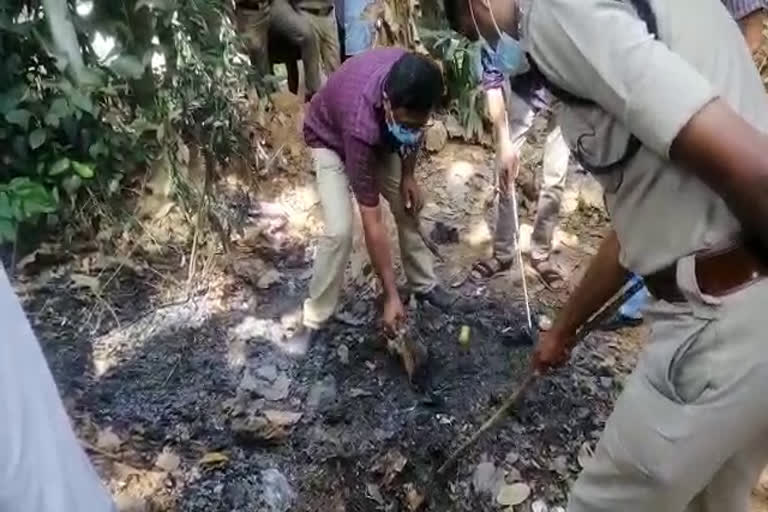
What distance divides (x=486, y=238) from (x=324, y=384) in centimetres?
139

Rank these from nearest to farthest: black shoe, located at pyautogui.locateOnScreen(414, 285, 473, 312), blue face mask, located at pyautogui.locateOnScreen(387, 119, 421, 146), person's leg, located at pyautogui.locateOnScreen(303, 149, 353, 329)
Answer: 1. blue face mask, located at pyautogui.locateOnScreen(387, 119, 421, 146)
2. person's leg, located at pyautogui.locateOnScreen(303, 149, 353, 329)
3. black shoe, located at pyautogui.locateOnScreen(414, 285, 473, 312)

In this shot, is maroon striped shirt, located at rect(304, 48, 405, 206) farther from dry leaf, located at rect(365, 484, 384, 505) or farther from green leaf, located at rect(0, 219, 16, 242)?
green leaf, located at rect(0, 219, 16, 242)

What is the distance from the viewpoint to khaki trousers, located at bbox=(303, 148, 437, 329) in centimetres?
359

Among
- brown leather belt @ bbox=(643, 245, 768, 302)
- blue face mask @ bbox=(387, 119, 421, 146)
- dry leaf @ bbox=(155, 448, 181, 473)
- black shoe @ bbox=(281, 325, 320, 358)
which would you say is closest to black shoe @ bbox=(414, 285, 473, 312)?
black shoe @ bbox=(281, 325, 320, 358)

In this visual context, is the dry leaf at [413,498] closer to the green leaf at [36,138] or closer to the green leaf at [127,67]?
the green leaf at [36,138]

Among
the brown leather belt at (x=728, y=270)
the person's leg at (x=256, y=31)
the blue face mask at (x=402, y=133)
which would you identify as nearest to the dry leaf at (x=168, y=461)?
the blue face mask at (x=402, y=133)

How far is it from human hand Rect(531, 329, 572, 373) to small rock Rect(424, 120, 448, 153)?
2.91 metres

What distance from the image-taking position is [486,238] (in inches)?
180

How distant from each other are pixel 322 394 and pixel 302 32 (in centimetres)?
236

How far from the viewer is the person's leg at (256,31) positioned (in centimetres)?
479

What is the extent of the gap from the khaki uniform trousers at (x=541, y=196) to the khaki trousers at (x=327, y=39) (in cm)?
148

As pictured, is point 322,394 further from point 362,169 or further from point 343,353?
point 362,169

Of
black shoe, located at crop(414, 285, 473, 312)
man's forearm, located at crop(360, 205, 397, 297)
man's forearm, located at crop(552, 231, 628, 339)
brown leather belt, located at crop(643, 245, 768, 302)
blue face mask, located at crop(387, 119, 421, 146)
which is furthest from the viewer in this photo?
black shoe, located at crop(414, 285, 473, 312)

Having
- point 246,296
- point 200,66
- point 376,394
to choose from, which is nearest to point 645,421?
point 376,394
